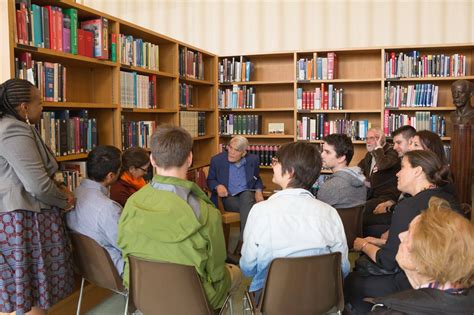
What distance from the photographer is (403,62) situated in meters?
5.04

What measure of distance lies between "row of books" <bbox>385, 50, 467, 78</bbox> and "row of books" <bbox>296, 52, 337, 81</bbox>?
0.62 metres

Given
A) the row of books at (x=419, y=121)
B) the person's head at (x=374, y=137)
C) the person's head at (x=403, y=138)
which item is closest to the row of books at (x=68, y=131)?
the person's head at (x=403, y=138)

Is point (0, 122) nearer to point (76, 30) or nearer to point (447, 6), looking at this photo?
point (76, 30)

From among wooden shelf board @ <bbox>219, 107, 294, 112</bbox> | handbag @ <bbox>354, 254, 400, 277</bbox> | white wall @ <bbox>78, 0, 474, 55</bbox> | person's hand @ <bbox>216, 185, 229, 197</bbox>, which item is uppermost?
white wall @ <bbox>78, 0, 474, 55</bbox>

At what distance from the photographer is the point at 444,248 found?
1.21m

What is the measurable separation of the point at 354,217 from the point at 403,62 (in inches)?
122

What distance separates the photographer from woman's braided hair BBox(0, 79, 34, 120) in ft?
6.97

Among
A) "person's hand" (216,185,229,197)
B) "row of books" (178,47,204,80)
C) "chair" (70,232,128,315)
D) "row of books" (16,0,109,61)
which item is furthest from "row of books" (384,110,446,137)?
"chair" (70,232,128,315)

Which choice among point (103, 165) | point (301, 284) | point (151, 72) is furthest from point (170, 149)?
point (151, 72)

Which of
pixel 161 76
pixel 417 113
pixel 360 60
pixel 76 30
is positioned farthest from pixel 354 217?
pixel 360 60

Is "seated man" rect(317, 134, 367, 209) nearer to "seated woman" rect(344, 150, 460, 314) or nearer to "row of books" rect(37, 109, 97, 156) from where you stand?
"seated woman" rect(344, 150, 460, 314)

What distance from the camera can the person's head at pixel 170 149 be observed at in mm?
1897

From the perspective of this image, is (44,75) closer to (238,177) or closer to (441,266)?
(238,177)

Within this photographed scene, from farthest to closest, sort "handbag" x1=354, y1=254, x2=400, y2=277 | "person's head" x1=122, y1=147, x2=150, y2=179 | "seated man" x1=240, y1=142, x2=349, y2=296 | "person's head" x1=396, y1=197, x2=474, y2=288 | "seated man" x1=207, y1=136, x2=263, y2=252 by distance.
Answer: "seated man" x1=207, y1=136, x2=263, y2=252 < "person's head" x1=122, y1=147, x2=150, y2=179 < "handbag" x1=354, y1=254, x2=400, y2=277 < "seated man" x1=240, y1=142, x2=349, y2=296 < "person's head" x1=396, y1=197, x2=474, y2=288
